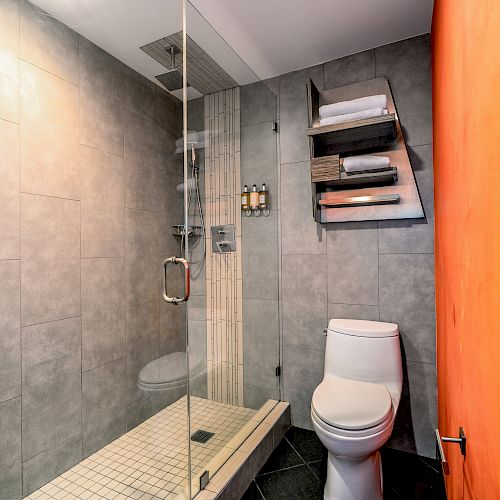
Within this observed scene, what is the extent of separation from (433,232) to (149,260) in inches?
66.2

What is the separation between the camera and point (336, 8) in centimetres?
186

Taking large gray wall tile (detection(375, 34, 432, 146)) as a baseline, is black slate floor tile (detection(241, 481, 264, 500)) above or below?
below

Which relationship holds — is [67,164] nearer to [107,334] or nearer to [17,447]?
[107,334]

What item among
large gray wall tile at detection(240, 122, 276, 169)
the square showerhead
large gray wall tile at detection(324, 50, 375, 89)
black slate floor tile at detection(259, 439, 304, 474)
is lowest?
black slate floor tile at detection(259, 439, 304, 474)

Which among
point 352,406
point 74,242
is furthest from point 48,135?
point 352,406

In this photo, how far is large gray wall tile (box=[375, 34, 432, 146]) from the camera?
2064 mm

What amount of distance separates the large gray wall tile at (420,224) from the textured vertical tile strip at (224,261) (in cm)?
101

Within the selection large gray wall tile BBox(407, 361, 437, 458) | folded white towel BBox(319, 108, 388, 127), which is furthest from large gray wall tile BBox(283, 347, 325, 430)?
folded white towel BBox(319, 108, 388, 127)

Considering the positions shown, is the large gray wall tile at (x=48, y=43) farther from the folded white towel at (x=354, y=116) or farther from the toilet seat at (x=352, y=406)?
the toilet seat at (x=352, y=406)

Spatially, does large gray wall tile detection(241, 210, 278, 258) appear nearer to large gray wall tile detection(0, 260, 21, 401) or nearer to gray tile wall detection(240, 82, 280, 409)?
gray tile wall detection(240, 82, 280, 409)

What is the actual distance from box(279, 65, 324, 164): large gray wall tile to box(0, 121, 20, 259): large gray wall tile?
1.67 m

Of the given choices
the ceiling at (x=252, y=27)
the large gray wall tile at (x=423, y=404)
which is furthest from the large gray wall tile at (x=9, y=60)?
the large gray wall tile at (x=423, y=404)

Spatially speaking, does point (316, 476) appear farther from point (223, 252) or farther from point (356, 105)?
point (356, 105)

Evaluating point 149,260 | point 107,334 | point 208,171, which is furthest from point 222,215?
point 107,334
